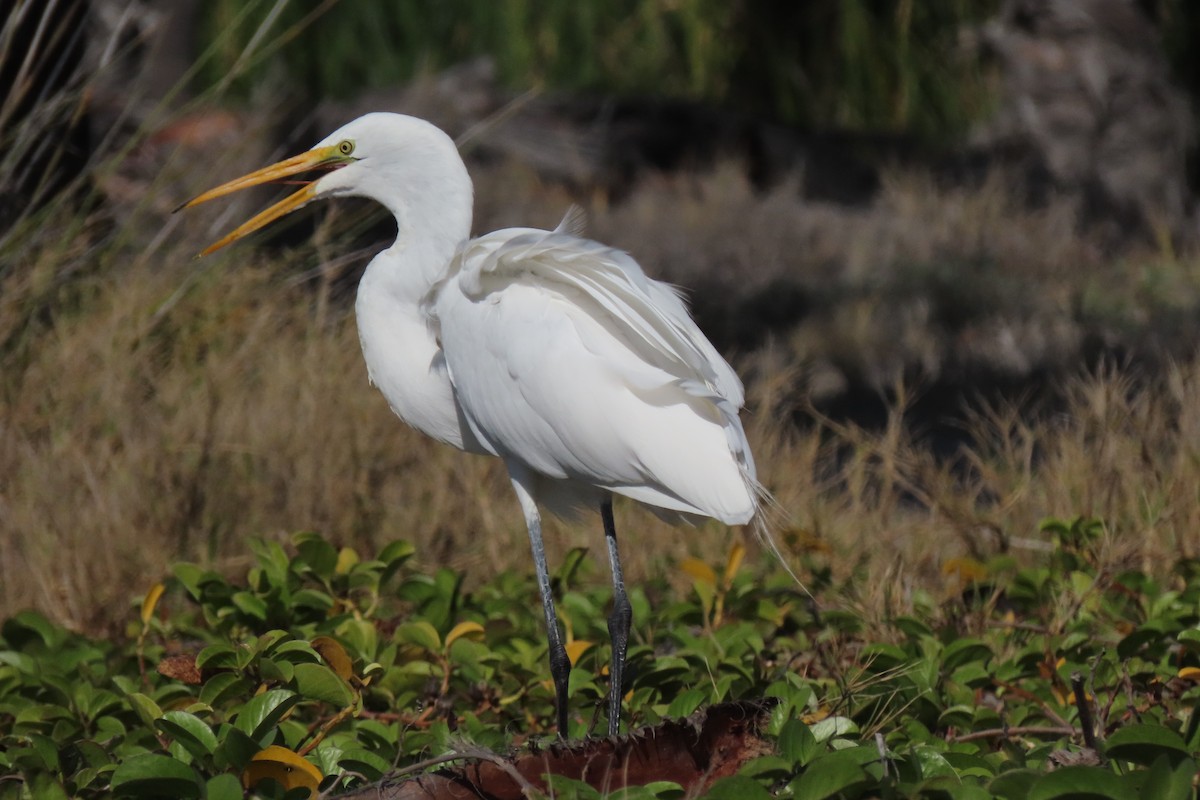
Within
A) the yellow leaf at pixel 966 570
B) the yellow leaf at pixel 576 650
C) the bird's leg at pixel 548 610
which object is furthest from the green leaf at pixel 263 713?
the yellow leaf at pixel 966 570

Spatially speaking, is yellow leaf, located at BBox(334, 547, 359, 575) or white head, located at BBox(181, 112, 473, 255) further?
yellow leaf, located at BBox(334, 547, 359, 575)

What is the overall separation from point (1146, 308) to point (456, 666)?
5.97m

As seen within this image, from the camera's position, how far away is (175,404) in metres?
4.24

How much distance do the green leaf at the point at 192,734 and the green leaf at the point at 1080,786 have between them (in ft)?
3.69

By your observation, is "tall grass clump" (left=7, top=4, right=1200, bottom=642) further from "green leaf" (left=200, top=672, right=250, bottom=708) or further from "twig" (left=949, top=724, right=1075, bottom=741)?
"green leaf" (left=200, top=672, right=250, bottom=708)

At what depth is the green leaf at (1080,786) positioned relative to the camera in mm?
1766

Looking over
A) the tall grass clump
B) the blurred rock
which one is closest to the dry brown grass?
the tall grass clump

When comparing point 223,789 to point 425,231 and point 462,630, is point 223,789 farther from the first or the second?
point 425,231

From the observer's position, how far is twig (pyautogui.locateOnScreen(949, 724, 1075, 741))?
246 centimetres

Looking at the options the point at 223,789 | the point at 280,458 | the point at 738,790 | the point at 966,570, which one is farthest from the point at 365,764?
the point at 280,458

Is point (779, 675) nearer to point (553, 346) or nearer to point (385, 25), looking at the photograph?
point (553, 346)

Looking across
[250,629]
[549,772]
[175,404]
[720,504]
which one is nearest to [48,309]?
[175,404]

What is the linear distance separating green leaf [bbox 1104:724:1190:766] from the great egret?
0.74m

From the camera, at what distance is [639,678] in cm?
273
